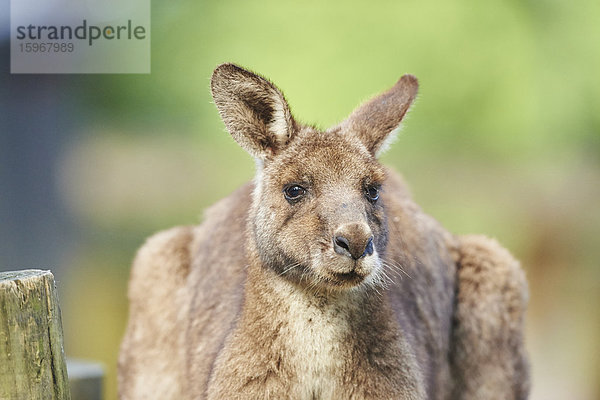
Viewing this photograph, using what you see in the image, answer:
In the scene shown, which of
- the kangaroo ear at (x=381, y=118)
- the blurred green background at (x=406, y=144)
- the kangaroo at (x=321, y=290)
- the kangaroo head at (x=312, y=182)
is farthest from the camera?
the blurred green background at (x=406, y=144)

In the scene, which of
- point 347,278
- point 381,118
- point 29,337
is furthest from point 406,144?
point 29,337

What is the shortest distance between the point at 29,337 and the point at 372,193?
5.64ft

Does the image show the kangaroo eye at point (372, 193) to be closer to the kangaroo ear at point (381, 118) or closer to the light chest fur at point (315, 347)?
the kangaroo ear at point (381, 118)

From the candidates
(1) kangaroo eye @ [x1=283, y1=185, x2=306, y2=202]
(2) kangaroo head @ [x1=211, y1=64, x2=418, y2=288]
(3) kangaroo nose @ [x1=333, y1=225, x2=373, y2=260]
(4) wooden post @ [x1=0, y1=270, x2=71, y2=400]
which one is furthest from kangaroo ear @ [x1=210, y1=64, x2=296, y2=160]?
(4) wooden post @ [x1=0, y1=270, x2=71, y2=400]

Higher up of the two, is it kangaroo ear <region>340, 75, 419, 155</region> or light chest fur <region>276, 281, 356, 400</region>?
kangaroo ear <region>340, 75, 419, 155</region>

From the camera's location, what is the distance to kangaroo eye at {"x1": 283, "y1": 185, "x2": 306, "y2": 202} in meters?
4.11

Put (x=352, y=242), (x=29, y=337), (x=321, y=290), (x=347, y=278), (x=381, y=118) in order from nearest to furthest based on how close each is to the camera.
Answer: (x=29, y=337), (x=352, y=242), (x=347, y=278), (x=321, y=290), (x=381, y=118)

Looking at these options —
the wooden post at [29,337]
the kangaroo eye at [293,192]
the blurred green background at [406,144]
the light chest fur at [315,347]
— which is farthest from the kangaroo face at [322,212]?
the blurred green background at [406,144]

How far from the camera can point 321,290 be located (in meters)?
4.09

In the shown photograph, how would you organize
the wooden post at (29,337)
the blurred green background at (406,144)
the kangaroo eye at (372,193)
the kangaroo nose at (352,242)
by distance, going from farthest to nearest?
the blurred green background at (406,144), the kangaroo eye at (372,193), the kangaroo nose at (352,242), the wooden post at (29,337)

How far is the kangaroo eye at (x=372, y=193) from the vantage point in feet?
13.8

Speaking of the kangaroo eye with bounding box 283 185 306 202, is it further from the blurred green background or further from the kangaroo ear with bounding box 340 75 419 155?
the blurred green background

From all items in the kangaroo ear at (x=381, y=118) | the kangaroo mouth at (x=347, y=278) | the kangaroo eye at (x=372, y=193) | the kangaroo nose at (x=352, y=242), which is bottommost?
the kangaroo mouth at (x=347, y=278)

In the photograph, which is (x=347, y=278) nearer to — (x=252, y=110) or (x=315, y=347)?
(x=315, y=347)
